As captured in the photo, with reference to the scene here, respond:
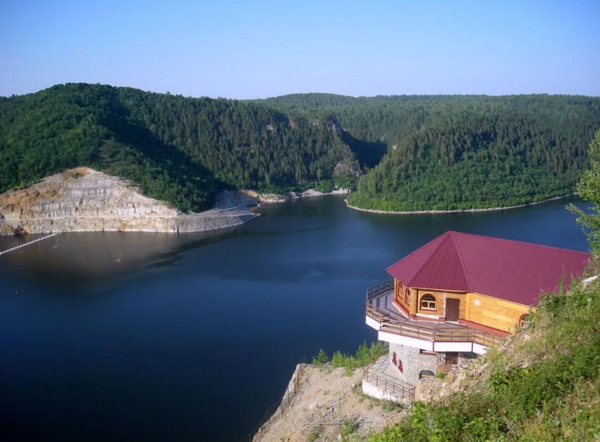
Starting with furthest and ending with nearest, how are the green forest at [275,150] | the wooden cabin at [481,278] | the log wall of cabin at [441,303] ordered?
1. the green forest at [275,150]
2. the log wall of cabin at [441,303]
3. the wooden cabin at [481,278]

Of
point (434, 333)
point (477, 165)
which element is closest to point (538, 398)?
point (434, 333)

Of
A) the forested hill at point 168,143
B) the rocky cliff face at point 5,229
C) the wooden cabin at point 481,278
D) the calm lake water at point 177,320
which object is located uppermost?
the forested hill at point 168,143

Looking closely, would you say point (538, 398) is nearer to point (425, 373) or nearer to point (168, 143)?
→ point (425, 373)

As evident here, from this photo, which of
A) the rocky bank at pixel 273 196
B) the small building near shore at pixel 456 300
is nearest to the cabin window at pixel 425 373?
the small building near shore at pixel 456 300

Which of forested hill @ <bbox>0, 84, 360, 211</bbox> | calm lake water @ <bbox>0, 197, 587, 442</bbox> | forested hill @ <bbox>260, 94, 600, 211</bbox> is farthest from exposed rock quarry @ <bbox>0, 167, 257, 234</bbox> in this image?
forested hill @ <bbox>260, 94, 600, 211</bbox>

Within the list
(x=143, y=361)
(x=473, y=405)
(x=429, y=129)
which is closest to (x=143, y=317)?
(x=143, y=361)

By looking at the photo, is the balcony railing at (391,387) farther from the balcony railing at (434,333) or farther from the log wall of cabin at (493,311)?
the log wall of cabin at (493,311)
